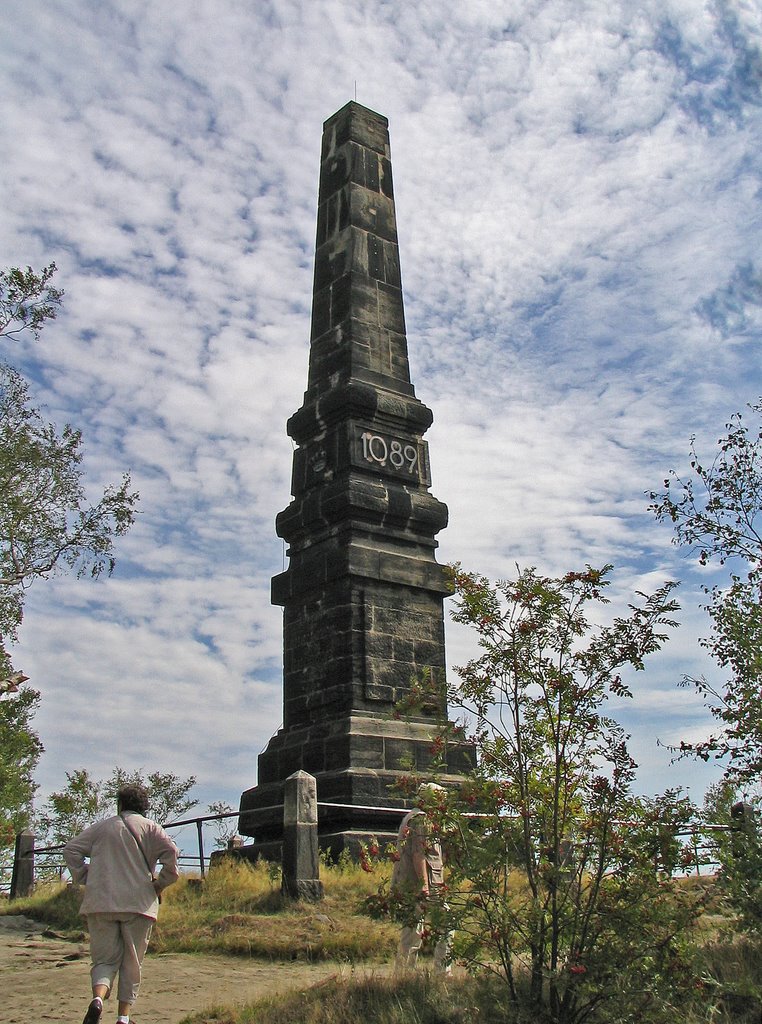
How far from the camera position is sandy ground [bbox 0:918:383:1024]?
727 cm

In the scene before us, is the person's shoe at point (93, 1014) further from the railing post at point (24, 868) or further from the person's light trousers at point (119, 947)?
the railing post at point (24, 868)

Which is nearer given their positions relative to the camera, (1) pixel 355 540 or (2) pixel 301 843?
(2) pixel 301 843

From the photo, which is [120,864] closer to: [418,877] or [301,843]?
[418,877]

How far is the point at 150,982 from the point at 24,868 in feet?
24.1

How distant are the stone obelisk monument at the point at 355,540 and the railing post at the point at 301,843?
1164 mm

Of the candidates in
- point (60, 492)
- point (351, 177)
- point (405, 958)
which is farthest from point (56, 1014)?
point (60, 492)

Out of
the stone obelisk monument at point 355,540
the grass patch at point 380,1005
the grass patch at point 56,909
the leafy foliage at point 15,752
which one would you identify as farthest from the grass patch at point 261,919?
the leafy foliage at point 15,752

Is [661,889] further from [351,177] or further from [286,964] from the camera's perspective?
[351,177]

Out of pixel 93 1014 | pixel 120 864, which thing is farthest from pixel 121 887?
pixel 93 1014

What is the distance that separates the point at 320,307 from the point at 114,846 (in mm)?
10492

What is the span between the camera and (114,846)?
6.54 m

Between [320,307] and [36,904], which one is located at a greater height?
[320,307]

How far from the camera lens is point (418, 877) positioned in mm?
6883

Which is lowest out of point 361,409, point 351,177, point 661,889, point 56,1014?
point 56,1014
